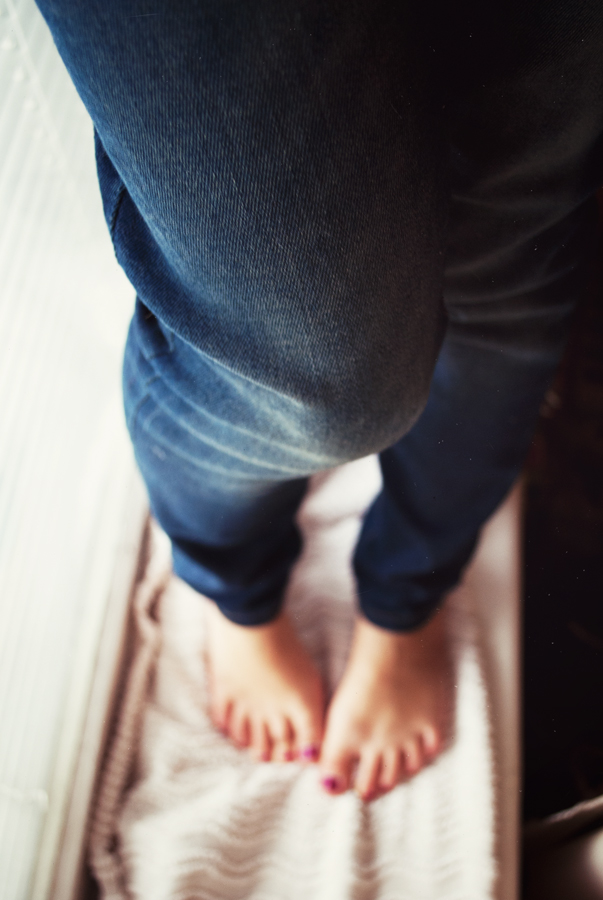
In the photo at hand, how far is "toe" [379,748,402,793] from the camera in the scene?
1.81 feet

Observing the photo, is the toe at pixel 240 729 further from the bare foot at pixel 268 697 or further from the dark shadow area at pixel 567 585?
the dark shadow area at pixel 567 585

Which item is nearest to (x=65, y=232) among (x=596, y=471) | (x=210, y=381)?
(x=210, y=381)

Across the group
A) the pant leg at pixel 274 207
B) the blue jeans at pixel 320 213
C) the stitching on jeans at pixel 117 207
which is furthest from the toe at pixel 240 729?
the stitching on jeans at pixel 117 207

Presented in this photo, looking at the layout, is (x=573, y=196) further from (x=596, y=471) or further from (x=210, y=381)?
(x=596, y=471)

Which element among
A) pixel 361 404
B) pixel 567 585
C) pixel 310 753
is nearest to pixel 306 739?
pixel 310 753

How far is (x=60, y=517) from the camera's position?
0.58m

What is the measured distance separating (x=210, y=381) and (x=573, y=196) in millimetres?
222

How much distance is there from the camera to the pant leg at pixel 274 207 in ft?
0.60

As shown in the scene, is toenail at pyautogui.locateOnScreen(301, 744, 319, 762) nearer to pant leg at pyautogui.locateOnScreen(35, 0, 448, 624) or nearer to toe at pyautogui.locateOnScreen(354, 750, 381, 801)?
toe at pyautogui.locateOnScreen(354, 750, 381, 801)

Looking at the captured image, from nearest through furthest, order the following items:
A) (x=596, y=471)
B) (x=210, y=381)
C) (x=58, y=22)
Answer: (x=58, y=22)
(x=210, y=381)
(x=596, y=471)

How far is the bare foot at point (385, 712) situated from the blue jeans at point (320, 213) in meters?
0.24

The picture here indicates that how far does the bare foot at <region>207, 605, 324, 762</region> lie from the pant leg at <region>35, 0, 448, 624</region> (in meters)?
0.29

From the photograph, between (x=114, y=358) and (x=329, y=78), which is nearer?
(x=329, y=78)

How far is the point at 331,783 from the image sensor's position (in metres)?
0.55
